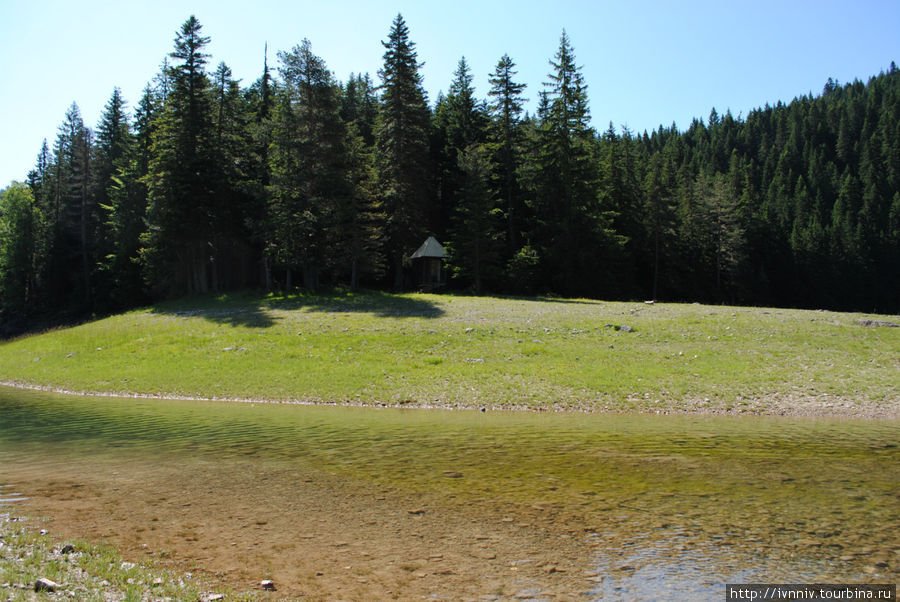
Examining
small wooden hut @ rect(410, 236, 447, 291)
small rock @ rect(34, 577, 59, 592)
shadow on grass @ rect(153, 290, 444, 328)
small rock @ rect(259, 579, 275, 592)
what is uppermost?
small wooden hut @ rect(410, 236, 447, 291)

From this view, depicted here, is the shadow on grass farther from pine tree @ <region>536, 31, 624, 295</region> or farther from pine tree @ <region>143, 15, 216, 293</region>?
pine tree @ <region>536, 31, 624, 295</region>

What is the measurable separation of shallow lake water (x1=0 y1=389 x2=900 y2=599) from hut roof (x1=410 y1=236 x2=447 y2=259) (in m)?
38.6

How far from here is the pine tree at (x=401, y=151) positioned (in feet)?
174

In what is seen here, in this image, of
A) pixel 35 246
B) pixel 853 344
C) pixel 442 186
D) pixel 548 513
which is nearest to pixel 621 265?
pixel 442 186

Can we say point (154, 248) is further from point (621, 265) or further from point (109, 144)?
point (621, 265)

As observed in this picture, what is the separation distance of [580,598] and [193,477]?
23.5 feet

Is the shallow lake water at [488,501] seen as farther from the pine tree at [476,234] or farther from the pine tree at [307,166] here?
the pine tree at [476,234]

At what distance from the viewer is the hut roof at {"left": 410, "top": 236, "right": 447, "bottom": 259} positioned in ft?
172

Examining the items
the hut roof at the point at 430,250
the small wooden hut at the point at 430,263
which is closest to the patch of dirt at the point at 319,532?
the hut roof at the point at 430,250

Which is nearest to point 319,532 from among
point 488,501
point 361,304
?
point 488,501

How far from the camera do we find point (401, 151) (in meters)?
53.1

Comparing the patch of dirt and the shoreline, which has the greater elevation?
the patch of dirt

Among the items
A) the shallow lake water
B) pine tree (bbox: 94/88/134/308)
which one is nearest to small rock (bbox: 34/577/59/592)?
the shallow lake water

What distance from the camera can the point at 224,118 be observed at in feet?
170
